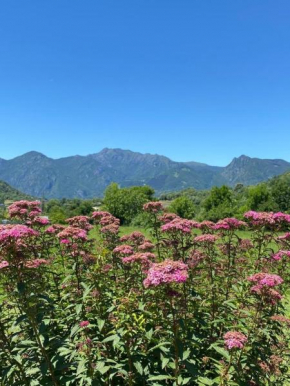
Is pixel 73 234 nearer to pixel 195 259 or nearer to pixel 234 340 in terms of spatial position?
A: pixel 195 259

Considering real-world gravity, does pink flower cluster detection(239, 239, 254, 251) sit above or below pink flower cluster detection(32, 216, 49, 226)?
below

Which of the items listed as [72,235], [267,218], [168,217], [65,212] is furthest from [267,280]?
[65,212]

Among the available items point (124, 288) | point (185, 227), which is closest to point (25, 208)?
Answer: point (124, 288)

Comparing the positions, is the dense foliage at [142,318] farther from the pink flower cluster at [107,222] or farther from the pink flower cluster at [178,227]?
the pink flower cluster at [107,222]

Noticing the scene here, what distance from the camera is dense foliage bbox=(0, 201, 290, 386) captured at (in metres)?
4.32

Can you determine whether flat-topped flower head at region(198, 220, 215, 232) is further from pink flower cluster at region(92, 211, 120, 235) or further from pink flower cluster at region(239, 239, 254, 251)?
pink flower cluster at region(92, 211, 120, 235)

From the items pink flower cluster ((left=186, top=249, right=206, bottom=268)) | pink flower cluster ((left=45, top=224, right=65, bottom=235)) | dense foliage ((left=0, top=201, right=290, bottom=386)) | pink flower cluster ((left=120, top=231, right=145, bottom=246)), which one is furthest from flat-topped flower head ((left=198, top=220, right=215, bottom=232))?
pink flower cluster ((left=45, top=224, right=65, bottom=235))

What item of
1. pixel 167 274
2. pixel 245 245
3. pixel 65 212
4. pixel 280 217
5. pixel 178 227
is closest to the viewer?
pixel 167 274

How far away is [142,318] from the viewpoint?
485cm

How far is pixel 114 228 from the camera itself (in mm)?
8055

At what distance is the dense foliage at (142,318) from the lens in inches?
170

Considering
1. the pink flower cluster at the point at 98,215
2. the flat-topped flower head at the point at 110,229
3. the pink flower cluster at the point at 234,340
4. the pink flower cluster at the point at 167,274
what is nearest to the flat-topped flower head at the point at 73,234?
the flat-topped flower head at the point at 110,229

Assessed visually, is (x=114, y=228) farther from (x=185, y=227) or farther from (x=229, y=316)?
(x=229, y=316)

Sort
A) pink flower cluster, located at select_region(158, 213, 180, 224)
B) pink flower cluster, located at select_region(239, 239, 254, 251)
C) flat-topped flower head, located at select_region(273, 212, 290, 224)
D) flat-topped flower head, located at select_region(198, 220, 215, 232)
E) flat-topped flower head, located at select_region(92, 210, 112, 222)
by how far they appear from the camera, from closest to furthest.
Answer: flat-topped flower head, located at select_region(273, 212, 290, 224) → pink flower cluster, located at select_region(239, 239, 254, 251) → flat-topped flower head, located at select_region(198, 220, 215, 232) → pink flower cluster, located at select_region(158, 213, 180, 224) → flat-topped flower head, located at select_region(92, 210, 112, 222)
